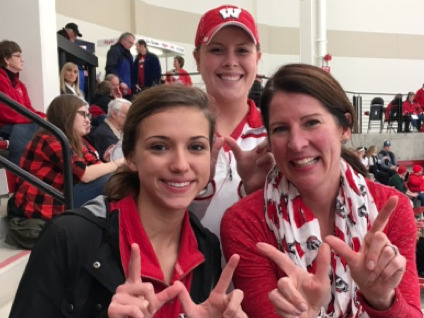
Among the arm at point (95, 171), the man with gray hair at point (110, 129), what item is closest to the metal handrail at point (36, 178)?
the arm at point (95, 171)

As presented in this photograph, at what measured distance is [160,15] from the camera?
16781 mm

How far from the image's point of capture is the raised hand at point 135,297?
112 cm

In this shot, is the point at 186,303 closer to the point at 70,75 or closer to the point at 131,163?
the point at 131,163

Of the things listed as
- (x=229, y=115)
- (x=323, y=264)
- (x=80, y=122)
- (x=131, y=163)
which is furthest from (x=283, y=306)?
(x=80, y=122)

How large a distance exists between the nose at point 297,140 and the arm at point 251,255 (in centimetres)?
23

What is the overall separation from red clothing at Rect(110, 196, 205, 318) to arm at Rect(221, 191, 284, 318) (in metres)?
0.12

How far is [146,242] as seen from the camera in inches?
56.4

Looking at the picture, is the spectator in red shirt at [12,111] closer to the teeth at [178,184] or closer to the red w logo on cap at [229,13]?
the red w logo on cap at [229,13]

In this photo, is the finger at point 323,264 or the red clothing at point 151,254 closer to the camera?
the finger at point 323,264

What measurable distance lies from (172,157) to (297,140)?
389 millimetres

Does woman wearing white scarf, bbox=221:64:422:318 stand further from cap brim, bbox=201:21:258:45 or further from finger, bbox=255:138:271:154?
cap brim, bbox=201:21:258:45

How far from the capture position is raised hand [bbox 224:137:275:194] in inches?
65.8

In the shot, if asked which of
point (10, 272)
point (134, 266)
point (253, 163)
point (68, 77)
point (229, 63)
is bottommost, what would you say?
point (10, 272)

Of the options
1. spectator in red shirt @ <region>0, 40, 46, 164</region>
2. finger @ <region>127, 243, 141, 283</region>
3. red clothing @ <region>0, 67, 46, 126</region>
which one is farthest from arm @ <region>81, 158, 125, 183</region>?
finger @ <region>127, 243, 141, 283</region>
